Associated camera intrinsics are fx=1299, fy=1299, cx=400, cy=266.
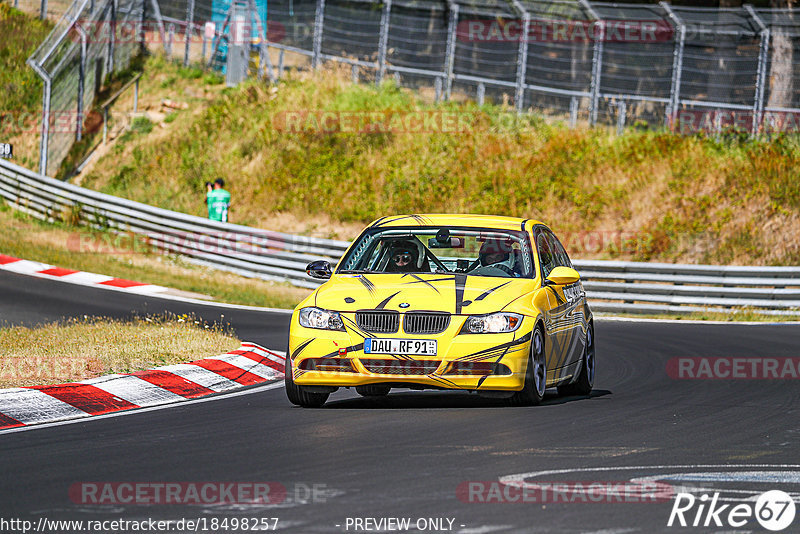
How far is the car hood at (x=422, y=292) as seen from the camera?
9.79 metres

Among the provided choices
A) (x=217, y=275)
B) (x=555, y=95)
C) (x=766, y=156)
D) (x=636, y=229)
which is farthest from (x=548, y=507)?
(x=555, y=95)

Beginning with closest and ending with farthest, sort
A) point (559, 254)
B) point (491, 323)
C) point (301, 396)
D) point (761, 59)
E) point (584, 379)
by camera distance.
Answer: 1. point (491, 323)
2. point (301, 396)
3. point (584, 379)
4. point (559, 254)
5. point (761, 59)

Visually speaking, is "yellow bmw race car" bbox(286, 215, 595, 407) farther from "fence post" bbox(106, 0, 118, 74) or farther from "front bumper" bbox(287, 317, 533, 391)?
"fence post" bbox(106, 0, 118, 74)

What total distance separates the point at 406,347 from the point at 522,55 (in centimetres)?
2225

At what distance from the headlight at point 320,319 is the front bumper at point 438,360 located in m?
0.06

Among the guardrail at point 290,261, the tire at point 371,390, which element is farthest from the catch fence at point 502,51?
the tire at point 371,390

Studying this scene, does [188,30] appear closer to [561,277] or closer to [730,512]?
[561,277]

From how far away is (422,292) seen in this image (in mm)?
9938

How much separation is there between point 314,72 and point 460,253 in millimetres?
10525

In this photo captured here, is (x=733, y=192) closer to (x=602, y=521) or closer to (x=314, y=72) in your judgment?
(x=314, y=72)

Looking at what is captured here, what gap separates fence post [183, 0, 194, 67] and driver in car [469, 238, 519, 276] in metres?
27.6

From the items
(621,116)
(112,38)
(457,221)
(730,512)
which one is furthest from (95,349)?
(112,38)

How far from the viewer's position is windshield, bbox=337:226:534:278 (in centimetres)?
1084

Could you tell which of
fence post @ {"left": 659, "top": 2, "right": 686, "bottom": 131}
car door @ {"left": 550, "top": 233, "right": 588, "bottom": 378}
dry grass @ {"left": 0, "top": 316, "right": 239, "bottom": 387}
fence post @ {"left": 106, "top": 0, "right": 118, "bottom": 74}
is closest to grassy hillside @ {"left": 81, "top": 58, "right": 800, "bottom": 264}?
fence post @ {"left": 659, "top": 2, "right": 686, "bottom": 131}
